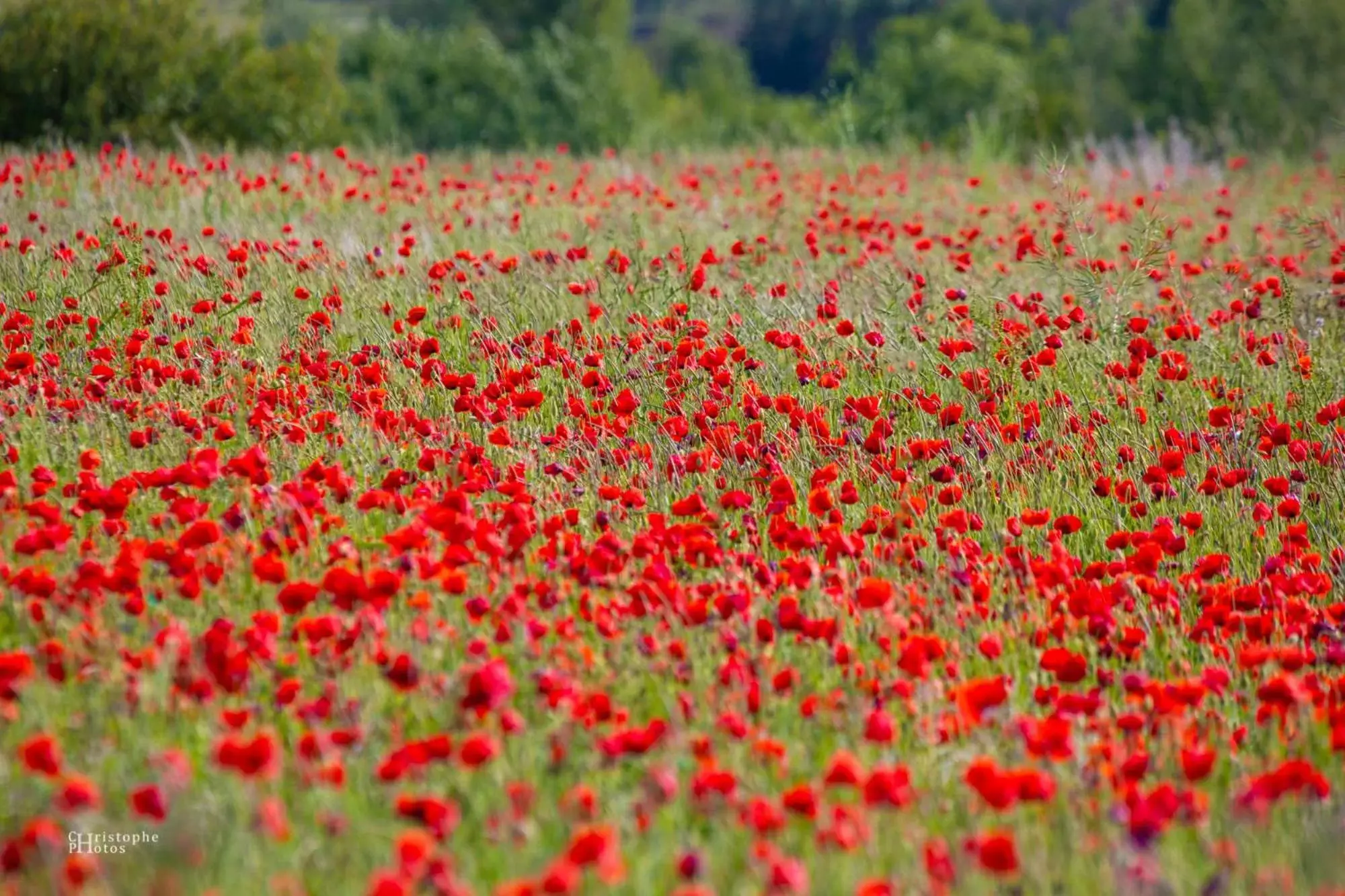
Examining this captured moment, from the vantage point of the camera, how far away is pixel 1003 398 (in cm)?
498

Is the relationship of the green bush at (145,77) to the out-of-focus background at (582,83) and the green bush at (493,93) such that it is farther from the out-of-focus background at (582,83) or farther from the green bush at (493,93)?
the green bush at (493,93)

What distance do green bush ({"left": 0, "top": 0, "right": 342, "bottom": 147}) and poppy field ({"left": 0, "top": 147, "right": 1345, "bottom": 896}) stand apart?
682 centimetres

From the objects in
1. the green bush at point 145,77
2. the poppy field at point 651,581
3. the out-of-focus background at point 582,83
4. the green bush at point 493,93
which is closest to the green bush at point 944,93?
the out-of-focus background at point 582,83

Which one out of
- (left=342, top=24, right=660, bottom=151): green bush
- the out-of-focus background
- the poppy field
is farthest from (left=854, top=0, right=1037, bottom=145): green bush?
the poppy field

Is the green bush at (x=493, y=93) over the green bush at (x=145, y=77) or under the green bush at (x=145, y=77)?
under

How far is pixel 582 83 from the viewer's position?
2341cm

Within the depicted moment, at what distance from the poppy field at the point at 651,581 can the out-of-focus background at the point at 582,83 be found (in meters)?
3.65

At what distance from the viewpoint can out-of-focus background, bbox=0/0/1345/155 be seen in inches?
491

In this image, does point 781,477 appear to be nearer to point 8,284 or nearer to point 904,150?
point 8,284

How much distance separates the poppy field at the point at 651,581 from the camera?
2.23 metres

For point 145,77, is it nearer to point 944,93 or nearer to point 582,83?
point 582,83

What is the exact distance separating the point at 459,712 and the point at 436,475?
1.43 meters

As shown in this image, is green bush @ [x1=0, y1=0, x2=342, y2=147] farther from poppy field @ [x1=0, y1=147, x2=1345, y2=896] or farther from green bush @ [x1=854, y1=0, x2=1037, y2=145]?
poppy field @ [x1=0, y1=147, x2=1345, y2=896]

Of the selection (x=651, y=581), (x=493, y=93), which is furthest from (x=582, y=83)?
(x=651, y=581)
